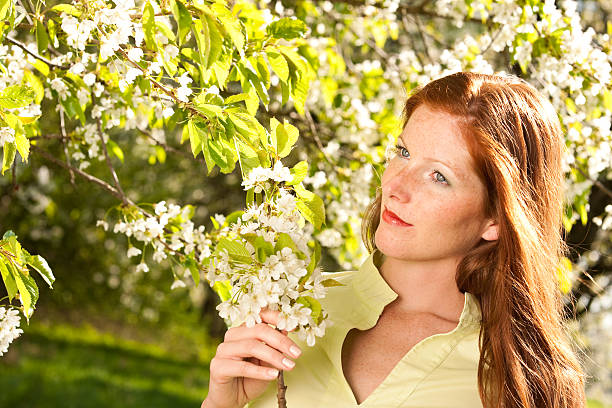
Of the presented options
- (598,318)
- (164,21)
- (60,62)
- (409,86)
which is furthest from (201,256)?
(598,318)

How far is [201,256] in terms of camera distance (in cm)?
221

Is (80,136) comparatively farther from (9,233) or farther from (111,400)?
(111,400)

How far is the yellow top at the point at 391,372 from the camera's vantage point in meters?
1.53

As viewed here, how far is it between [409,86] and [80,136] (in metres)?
1.41

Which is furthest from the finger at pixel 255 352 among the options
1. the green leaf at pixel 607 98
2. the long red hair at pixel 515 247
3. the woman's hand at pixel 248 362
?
the green leaf at pixel 607 98

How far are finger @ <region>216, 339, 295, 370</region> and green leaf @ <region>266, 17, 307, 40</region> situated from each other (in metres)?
0.77

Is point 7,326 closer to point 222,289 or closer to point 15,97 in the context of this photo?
point 15,97

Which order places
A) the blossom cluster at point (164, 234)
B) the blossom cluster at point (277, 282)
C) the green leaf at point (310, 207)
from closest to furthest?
1. the blossom cluster at point (277, 282)
2. the green leaf at point (310, 207)
3. the blossom cluster at point (164, 234)

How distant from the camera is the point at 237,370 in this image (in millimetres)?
1440

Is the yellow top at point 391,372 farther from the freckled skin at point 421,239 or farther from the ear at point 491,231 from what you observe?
the ear at point 491,231

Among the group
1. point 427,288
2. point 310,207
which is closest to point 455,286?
point 427,288

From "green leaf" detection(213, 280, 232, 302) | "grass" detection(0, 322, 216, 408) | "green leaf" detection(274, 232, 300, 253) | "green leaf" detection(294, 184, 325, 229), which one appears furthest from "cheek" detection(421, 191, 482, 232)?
"grass" detection(0, 322, 216, 408)

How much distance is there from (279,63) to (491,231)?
0.64 metres

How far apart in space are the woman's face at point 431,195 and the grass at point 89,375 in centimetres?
454
